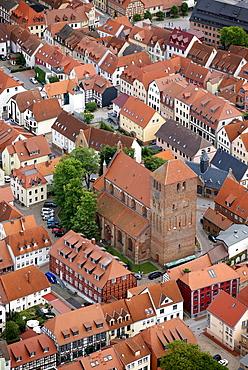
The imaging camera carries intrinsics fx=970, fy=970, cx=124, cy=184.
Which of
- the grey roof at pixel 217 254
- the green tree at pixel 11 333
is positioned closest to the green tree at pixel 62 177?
the grey roof at pixel 217 254

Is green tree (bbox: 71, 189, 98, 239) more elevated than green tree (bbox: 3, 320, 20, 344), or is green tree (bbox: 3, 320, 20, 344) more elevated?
green tree (bbox: 71, 189, 98, 239)

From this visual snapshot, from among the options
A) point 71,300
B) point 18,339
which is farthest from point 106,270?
point 18,339

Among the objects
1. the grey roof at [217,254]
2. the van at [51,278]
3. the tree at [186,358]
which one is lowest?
the van at [51,278]

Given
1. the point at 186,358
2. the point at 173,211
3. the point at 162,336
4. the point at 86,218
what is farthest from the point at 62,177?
the point at 186,358

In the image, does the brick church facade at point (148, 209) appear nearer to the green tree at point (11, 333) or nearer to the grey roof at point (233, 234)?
the grey roof at point (233, 234)

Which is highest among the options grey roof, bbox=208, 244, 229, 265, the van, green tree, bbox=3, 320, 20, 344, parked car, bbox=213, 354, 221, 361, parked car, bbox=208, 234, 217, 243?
grey roof, bbox=208, 244, 229, 265

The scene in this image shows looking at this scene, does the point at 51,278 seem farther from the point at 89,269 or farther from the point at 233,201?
the point at 233,201

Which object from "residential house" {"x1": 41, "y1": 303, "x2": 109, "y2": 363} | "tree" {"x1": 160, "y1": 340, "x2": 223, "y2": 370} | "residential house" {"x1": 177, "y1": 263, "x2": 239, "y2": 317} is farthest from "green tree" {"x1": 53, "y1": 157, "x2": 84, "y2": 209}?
"tree" {"x1": 160, "y1": 340, "x2": 223, "y2": 370}

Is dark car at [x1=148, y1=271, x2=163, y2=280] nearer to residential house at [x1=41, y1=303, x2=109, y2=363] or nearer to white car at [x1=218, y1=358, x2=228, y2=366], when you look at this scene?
residential house at [x1=41, y1=303, x2=109, y2=363]
